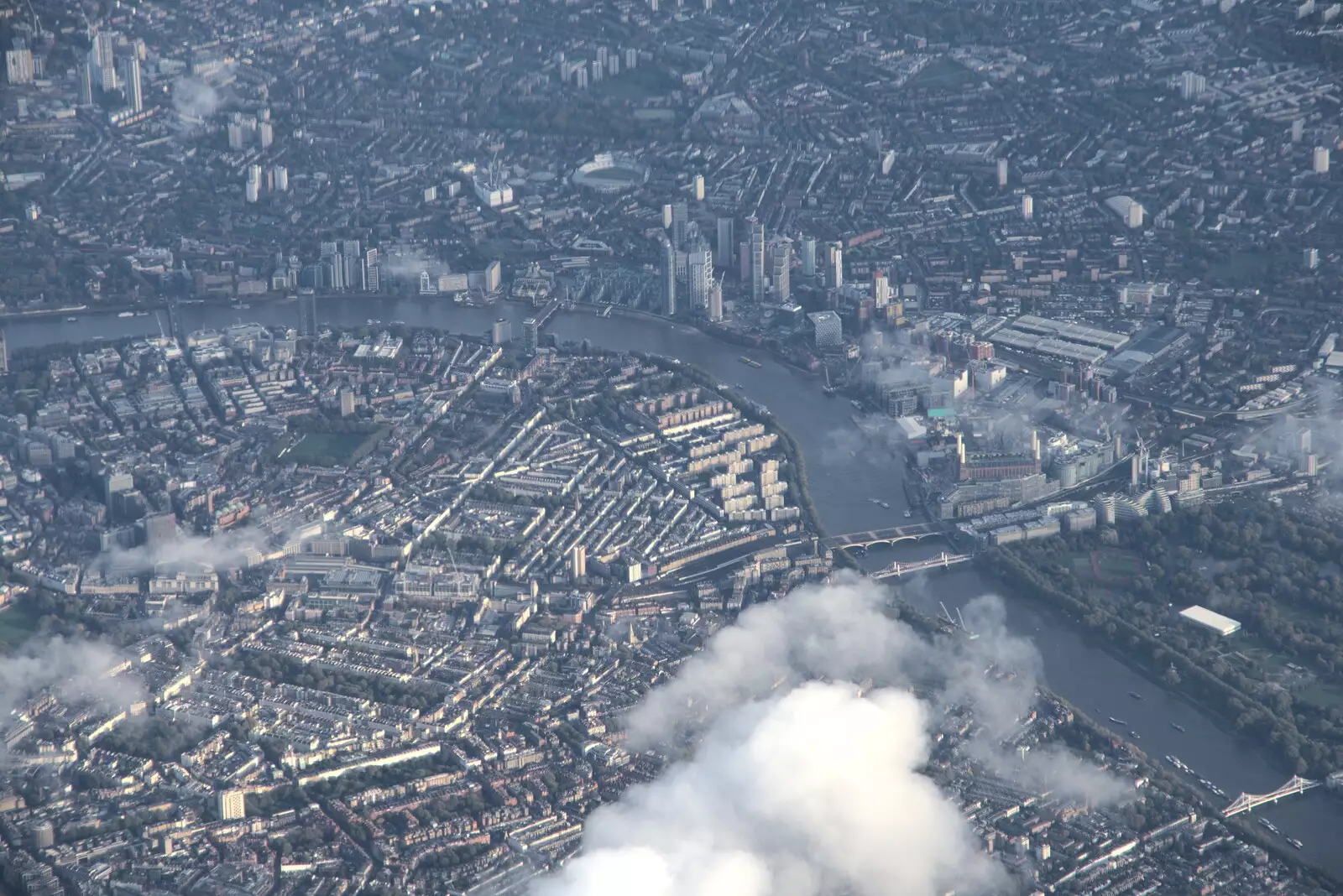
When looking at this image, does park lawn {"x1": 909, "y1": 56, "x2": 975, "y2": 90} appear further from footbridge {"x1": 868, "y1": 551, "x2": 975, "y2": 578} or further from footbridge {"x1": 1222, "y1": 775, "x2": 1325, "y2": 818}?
footbridge {"x1": 1222, "y1": 775, "x2": 1325, "y2": 818}

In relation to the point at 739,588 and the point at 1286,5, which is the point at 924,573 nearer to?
the point at 739,588

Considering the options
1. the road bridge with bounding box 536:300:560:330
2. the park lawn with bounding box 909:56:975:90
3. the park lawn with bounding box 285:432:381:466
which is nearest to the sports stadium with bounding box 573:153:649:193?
the road bridge with bounding box 536:300:560:330

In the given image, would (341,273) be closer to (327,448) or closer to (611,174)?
(611,174)

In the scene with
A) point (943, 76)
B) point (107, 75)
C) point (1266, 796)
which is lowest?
point (1266, 796)

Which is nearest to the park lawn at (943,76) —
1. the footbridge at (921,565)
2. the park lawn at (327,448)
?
the park lawn at (327,448)

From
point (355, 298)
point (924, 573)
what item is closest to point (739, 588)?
point (924, 573)

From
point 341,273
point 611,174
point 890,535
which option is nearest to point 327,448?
point 890,535

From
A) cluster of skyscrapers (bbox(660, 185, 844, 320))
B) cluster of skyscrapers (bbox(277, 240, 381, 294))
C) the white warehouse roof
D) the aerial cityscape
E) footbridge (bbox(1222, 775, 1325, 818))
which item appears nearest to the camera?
the aerial cityscape
